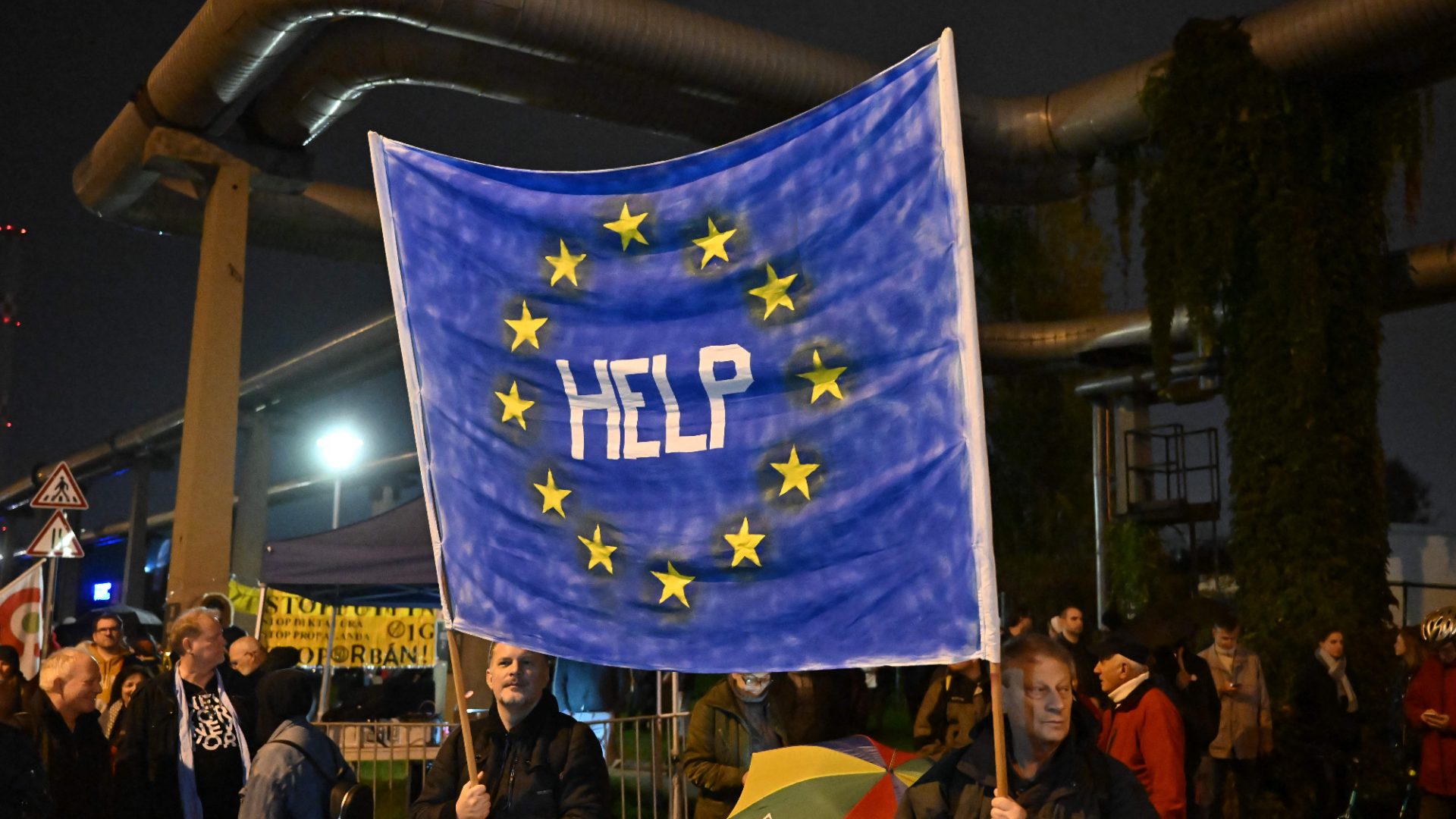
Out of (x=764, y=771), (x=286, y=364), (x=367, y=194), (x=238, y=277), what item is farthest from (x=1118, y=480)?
(x=764, y=771)

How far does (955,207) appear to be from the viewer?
405 centimetres

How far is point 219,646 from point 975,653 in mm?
4501

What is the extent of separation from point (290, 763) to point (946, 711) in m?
5.27

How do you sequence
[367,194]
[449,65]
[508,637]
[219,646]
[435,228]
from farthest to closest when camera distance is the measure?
[367,194]
[449,65]
[219,646]
[435,228]
[508,637]

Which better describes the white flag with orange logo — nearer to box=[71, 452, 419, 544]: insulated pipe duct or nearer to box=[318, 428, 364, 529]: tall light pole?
box=[71, 452, 419, 544]: insulated pipe duct

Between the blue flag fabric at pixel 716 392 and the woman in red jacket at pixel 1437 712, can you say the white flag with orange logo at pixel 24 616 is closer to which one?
the blue flag fabric at pixel 716 392

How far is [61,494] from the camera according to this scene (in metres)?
15.9

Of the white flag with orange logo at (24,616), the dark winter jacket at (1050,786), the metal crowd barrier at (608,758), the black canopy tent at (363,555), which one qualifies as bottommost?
the metal crowd barrier at (608,758)

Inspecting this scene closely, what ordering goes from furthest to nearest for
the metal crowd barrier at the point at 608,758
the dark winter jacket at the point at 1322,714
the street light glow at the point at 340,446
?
the street light glow at the point at 340,446, the dark winter jacket at the point at 1322,714, the metal crowd barrier at the point at 608,758

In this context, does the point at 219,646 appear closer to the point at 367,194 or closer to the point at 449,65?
the point at 449,65

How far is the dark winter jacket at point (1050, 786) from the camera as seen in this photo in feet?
12.3

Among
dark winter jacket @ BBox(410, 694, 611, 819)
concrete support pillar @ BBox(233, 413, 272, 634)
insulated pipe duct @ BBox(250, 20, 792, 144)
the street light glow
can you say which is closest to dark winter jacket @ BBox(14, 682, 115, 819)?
dark winter jacket @ BBox(410, 694, 611, 819)

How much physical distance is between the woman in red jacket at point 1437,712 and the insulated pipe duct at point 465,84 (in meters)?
9.95

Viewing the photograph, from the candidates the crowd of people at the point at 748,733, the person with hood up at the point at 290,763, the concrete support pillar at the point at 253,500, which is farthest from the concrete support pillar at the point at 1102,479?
the person with hood up at the point at 290,763
